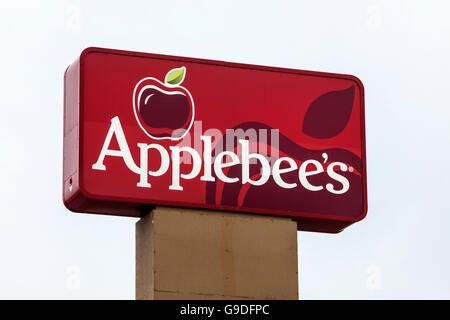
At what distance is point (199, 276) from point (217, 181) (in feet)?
5.96

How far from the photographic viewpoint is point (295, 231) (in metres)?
43.3

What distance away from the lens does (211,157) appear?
4309 centimetres

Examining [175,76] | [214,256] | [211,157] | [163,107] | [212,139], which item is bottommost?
[214,256]

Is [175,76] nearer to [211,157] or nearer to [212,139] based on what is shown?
[212,139]

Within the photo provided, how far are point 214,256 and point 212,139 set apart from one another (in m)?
2.08

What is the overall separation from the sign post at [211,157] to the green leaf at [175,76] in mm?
17

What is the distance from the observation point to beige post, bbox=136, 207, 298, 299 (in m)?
42.0

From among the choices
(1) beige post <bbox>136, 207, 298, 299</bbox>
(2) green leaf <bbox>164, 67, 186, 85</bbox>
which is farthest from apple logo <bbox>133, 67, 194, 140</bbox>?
(1) beige post <bbox>136, 207, 298, 299</bbox>

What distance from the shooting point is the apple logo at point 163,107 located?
1687 inches

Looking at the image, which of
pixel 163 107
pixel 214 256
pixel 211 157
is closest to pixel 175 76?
pixel 163 107

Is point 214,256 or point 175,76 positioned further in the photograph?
point 175,76

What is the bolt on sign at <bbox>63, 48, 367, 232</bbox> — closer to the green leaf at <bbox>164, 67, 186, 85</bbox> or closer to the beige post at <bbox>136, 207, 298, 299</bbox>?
the green leaf at <bbox>164, 67, 186, 85</bbox>

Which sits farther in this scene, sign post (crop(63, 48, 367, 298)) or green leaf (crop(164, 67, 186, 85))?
green leaf (crop(164, 67, 186, 85))
